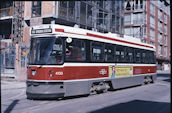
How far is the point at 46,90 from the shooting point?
943 cm

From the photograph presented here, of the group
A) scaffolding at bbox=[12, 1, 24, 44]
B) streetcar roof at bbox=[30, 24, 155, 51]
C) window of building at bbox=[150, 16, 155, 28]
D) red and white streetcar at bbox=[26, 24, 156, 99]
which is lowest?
red and white streetcar at bbox=[26, 24, 156, 99]

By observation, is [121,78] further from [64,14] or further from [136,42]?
[64,14]

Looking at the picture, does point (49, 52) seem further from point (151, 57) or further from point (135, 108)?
point (151, 57)

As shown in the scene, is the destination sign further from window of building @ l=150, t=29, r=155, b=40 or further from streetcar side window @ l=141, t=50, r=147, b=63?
window of building @ l=150, t=29, r=155, b=40

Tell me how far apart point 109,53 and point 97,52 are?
1.23 meters

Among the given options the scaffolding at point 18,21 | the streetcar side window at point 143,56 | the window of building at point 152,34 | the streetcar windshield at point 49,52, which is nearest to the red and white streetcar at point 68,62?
the streetcar windshield at point 49,52

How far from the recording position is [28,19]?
2656 centimetres

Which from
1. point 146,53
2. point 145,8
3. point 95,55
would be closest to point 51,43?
point 95,55

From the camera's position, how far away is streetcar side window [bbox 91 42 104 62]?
37.2 feet

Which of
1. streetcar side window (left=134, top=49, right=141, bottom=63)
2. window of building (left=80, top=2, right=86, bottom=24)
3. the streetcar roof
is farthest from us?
window of building (left=80, top=2, right=86, bottom=24)

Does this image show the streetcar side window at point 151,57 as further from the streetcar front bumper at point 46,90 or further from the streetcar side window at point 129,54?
the streetcar front bumper at point 46,90

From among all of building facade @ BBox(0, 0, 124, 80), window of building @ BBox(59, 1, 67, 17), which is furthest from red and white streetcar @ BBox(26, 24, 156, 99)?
window of building @ BBox(59, 1, 67, 17)

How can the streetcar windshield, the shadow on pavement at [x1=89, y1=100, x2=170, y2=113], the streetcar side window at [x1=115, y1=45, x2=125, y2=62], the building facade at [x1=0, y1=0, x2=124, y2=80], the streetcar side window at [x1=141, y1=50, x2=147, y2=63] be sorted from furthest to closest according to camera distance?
the building facade at [x1=0, y1=0, x2=124, y2=80]
the streetcar side window at [x1=141, y1=50, x2=147, y2=63]
the streetcar side window at [x1=115, y1=45, x2=125, y2=62]
the streetcar windshield
the shadow on pavement at [x1=89, y1=100, x2=170, y2=113]

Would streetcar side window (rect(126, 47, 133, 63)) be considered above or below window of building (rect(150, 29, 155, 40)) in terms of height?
below
